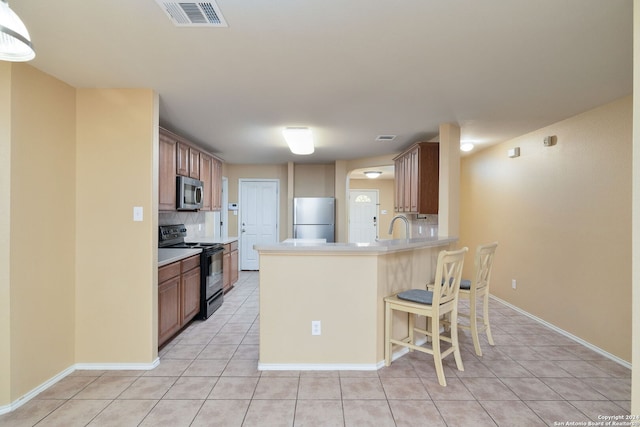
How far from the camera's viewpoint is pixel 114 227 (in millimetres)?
2664

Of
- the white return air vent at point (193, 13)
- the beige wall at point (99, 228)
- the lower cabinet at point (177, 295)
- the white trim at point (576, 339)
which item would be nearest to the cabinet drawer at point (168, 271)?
the lower cabinet at point (177, 295)

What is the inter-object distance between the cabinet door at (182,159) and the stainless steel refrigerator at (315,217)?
8.56 ft

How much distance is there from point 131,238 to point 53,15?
1.57m

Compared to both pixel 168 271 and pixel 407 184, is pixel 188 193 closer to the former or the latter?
pixel 168 271

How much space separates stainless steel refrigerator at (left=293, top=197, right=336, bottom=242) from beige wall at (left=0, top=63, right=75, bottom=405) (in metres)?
4.10

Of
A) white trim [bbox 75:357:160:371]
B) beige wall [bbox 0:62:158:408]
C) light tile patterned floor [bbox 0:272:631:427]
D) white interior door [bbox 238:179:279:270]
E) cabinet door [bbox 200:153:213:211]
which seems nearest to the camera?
light tile patterned floor [bbox 0:272:631:427]

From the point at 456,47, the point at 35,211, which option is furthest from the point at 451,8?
the point at 35,211

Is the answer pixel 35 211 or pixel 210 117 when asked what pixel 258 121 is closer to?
pixel 210 117

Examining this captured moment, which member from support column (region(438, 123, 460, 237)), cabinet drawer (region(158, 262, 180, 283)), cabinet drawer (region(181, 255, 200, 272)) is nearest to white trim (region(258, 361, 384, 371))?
cabinet drawer (region(158, 262, 180, 283))

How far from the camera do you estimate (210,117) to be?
3.45m

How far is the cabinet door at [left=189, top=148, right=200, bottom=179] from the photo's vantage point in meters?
4.24

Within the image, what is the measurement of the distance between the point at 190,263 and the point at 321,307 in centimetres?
171

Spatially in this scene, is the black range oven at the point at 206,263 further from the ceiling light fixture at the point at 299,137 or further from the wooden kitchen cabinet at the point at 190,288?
the ceiling light fixture at the point at 299,137

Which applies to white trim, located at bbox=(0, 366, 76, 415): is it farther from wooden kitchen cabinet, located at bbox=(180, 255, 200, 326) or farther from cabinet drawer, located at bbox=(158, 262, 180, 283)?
wooden kitchen cabinet, located at bbox=(180, 255, 200, 326)
